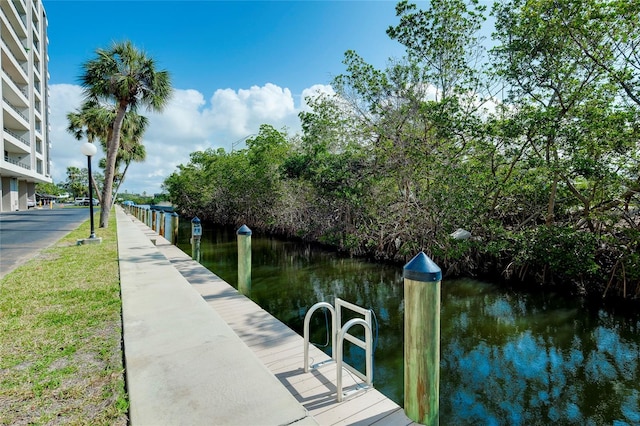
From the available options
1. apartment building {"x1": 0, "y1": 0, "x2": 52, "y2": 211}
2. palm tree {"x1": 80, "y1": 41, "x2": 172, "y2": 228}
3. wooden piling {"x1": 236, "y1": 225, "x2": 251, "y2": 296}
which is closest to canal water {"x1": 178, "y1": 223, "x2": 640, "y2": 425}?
wooden piling {"x1": 236, "y1": 225, "x2": 251, "y2": 296}

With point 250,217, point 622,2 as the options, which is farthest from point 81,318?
point 250,217

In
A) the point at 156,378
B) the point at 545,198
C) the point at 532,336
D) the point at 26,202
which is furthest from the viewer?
the point at 26,202

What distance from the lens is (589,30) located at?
8109 mm

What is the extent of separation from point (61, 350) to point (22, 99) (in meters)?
38.5

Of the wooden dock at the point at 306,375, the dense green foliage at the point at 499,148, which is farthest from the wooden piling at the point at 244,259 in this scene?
the dense green foliage at the point at 499,148

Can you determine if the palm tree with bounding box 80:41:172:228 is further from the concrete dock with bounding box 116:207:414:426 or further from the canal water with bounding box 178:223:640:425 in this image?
the concrete dock with bounding box 116:207:414:426

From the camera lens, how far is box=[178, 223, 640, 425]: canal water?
166 inches

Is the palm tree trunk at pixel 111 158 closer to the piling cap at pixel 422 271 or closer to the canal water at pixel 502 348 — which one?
the canal water at pixel 502 348

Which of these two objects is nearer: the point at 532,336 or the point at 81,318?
the point at 81,318

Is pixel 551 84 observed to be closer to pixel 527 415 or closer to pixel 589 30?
pixel 589 30

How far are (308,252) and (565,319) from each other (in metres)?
10.5

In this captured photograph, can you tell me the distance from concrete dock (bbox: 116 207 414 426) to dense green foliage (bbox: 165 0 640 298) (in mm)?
7805

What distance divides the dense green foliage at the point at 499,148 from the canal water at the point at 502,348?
57.0 inches

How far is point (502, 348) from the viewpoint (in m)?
5.91
